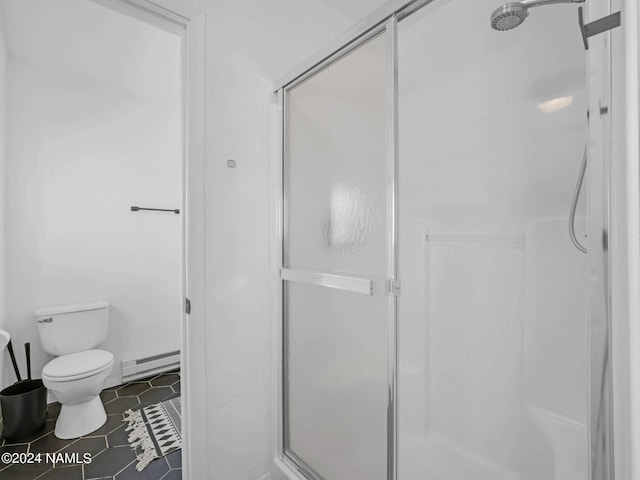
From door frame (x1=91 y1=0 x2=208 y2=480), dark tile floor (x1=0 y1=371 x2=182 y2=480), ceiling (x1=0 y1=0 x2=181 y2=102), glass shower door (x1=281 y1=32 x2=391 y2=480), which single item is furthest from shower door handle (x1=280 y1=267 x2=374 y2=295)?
ceiling (x1=0 y1=0 x2=181 y2=102)

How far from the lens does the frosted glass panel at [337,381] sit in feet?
3.84

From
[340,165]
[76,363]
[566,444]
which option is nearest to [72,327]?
[76,363]

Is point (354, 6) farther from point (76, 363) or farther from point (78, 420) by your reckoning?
point (78, 420)

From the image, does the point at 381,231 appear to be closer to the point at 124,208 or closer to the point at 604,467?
the point at 604,467

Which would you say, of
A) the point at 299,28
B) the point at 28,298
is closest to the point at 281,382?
the point at 299,28

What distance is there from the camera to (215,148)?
1448 millimetres

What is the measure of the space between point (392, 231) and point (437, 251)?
63 cm

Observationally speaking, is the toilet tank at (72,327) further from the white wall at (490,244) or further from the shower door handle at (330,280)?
the white wall at (490,244)

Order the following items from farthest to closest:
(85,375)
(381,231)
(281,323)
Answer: (85,375) < (281,323) < (381,231)

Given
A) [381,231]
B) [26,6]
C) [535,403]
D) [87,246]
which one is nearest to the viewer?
[381,231]

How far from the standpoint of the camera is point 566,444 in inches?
47.2

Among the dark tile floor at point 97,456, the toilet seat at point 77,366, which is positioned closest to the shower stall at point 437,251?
the dark tile floor at point 97,456

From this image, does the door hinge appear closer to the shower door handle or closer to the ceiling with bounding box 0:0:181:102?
the shower door handle

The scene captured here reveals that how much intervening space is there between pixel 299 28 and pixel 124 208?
1.90 metres
